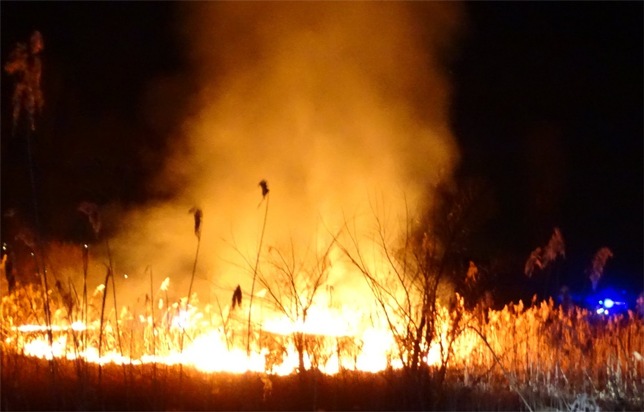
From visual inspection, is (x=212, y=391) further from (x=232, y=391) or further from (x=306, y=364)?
(x=306, y=364)

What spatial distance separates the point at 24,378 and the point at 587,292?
420 inches

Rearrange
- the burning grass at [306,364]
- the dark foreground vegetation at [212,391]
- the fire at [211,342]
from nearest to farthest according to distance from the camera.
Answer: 1. the dark foreground vegetation at [212,391]
2. the burning grass at [306,364]
3. the fire at [211,342]

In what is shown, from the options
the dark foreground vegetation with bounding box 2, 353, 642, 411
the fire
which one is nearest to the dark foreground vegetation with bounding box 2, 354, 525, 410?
the dark foreground vegetation with bounding box 2, 353, 642, 411

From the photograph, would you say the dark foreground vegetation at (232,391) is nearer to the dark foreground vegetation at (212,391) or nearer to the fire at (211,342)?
the dark foreground vegetation at (212,391)

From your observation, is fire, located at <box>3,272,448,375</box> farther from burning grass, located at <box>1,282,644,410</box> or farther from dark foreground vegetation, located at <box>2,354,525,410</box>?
dark foreground vegetation, located at <box>2,354,525,410</box>

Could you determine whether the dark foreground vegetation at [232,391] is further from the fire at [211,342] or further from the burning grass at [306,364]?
the fire at [211,342]

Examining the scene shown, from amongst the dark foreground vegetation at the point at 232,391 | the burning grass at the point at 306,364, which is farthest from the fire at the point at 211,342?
the dark foreground vegetation at the point at 232,391

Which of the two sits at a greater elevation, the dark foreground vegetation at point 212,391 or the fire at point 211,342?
the fire at point 211,342

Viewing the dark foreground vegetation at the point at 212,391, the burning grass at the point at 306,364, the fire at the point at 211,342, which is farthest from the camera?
the fire at the point at 211,342

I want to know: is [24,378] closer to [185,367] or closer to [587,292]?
[185,367]

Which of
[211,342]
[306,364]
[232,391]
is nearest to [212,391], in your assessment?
[232,391]

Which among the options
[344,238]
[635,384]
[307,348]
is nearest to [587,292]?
[344,238]

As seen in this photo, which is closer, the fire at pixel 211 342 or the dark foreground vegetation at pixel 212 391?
the dark foreground vegetation at pixel 212 391

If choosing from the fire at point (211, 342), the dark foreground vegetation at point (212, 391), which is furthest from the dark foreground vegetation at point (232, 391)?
the fire at point (211, 342)
